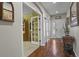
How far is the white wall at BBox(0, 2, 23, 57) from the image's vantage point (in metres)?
2.51

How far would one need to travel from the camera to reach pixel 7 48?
2.65 meters

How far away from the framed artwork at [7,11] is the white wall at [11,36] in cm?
9

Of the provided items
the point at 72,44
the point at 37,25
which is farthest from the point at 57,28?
the point at 72,44

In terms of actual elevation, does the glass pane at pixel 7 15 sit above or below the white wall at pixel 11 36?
above

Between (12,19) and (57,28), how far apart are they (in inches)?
369

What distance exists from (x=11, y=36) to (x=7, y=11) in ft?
1.72

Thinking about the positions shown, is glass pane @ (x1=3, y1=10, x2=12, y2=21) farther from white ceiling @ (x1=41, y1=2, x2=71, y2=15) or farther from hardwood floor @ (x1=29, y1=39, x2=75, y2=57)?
white ceiling @ (x1=41, y1=2, x2=71, y2=15)

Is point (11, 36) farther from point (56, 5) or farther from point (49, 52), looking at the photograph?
point (56, 5)

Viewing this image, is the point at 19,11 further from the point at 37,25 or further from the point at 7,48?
the point at 37,25

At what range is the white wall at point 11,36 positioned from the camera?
2.51 m

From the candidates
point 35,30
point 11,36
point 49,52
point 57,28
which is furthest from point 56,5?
point 11,36

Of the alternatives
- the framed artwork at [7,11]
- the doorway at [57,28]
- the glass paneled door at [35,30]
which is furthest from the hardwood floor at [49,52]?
the doorway at [57,28]

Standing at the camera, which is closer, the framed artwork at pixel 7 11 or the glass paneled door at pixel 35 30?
the framed artwork at pixel 7 11

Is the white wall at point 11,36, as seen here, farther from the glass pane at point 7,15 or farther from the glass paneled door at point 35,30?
the glass paneled door at point 35,30
